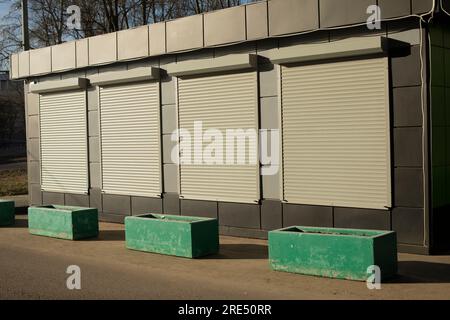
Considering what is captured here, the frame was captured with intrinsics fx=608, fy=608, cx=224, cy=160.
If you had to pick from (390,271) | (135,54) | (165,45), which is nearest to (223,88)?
(165,45)

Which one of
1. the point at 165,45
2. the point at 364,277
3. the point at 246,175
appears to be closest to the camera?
the point at 364,277

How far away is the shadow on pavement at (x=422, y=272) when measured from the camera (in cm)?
841

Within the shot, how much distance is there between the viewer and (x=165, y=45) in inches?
545

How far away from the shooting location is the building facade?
1032 centimetres

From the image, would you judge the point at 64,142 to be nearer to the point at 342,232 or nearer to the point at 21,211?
the point at 21,211
